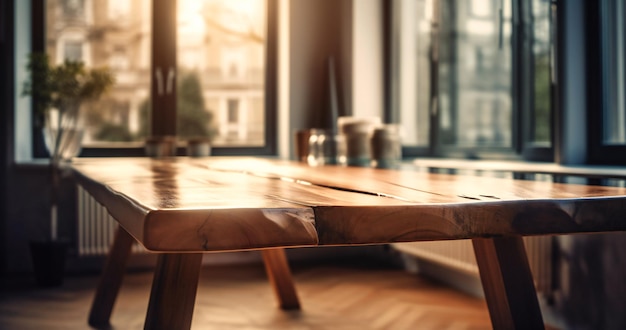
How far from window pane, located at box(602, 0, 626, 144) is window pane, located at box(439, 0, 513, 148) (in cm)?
54

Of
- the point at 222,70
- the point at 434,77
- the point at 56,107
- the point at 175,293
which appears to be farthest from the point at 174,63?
the point at 175,293

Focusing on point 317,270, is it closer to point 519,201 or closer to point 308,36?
point 308,36

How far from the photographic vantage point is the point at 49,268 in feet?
10.2

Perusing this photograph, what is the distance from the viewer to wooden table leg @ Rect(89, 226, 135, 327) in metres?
2.33

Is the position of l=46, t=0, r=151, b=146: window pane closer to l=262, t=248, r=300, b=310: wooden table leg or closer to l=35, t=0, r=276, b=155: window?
l=35, t=0, r=276, b=155: window

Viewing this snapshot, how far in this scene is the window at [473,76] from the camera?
2.85 m

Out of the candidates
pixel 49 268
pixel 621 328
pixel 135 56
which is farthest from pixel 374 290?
pixel 135 56

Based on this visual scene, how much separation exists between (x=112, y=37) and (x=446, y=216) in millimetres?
3331

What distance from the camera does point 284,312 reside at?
2.61 meters

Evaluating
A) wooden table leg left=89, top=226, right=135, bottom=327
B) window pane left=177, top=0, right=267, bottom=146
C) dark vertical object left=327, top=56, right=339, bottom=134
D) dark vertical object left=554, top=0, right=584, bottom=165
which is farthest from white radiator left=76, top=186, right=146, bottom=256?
dark vertical object left=554, top=0, right=584, bottom=165

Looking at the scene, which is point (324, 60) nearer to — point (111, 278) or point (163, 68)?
point (163, 68)

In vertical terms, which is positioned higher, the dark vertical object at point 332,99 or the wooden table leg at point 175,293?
the dark vertical object at point 332,99

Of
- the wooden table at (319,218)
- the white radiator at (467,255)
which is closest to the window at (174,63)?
the white radiator at (467,255)

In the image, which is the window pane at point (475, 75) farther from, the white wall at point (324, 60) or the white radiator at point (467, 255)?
the white radiator at point (467, 255)
